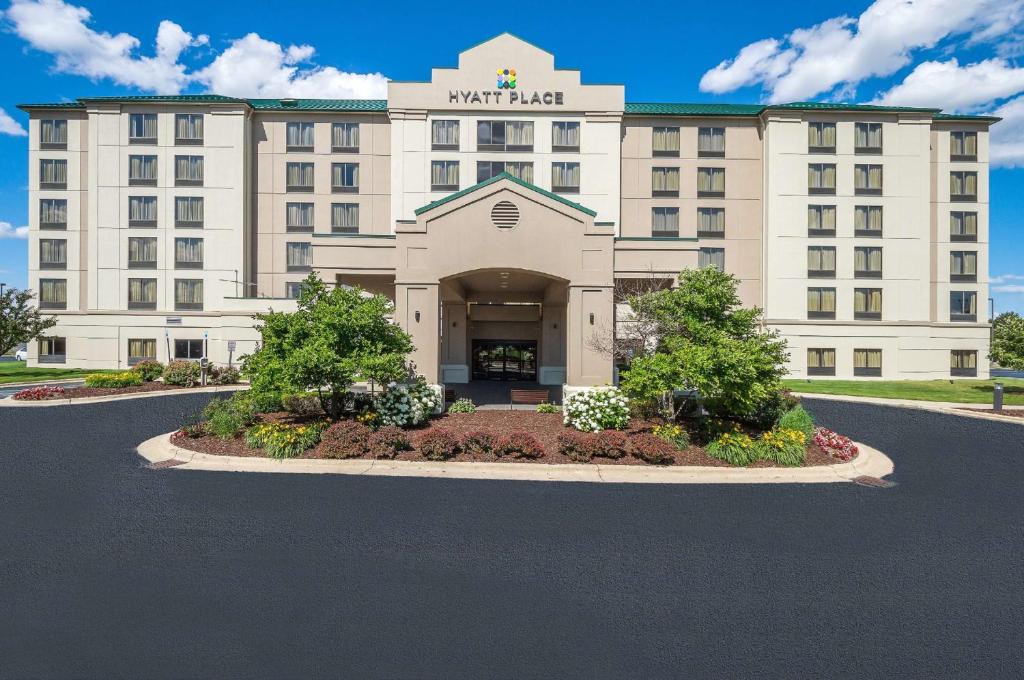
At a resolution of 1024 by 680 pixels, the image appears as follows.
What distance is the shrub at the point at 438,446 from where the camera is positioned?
1220 centimetres

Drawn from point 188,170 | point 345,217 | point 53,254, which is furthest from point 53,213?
point 345,217

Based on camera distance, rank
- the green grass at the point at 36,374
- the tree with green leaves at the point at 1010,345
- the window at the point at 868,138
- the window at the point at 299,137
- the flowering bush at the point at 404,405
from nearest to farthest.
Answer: the flowering bush at the point at 404,405, the tree with green leaves at the point at 1010,345, the green grass at the point at 36,374, the window at the point at 868,138, the window at the point at 299,137

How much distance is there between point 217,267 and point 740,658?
127 ft

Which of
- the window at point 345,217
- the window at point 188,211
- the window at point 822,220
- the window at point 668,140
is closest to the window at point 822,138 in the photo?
the window at point 822,220

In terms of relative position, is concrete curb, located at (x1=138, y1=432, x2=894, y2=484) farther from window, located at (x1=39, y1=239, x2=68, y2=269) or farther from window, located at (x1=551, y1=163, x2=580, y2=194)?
window, located at (x1=39, y1=239, x2=68, y2=269)

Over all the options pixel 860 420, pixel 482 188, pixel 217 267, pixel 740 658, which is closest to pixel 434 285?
pixel 482 188

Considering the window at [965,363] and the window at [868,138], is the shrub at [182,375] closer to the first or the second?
the window at [868,138]

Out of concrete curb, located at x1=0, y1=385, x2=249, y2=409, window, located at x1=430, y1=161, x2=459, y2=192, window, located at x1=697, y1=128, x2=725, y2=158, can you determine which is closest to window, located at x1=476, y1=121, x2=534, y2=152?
window, located at x1=430, y1=161, x2=459, y2=192

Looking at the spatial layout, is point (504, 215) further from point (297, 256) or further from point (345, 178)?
point (297, 256)

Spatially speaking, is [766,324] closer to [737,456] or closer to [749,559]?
[737,456]

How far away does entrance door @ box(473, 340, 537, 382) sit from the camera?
103 ft

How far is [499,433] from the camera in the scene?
Answer: 530 inches

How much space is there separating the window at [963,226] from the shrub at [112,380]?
55887 millimetres

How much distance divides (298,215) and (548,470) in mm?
31757
